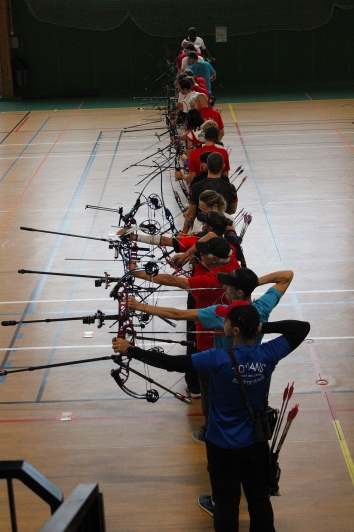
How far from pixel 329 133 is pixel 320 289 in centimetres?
909

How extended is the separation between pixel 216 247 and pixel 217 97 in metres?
18.1

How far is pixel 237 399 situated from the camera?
404 centimetres

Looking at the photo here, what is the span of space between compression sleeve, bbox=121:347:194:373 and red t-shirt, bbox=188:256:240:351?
1.04 m

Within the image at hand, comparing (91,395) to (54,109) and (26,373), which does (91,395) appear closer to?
(26,373)

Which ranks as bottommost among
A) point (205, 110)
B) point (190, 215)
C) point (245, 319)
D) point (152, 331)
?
point (152, 331)

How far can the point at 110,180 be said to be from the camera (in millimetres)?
13898

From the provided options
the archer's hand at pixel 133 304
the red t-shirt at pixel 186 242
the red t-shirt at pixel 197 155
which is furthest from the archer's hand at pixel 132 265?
the red t-shirt at pixel 197 155

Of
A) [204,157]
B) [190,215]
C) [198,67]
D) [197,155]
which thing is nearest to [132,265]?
[190,215]

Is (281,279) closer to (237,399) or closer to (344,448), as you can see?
(237,399)

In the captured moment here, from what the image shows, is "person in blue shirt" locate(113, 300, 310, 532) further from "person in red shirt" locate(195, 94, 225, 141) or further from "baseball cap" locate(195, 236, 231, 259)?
"person in red shirt" locate(195, 94, 225, 141)

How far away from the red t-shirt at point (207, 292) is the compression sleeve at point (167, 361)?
3.40 ft

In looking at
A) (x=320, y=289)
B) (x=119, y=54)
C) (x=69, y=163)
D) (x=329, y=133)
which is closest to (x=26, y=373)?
(x=320, y=289)

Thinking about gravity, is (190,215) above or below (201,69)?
above

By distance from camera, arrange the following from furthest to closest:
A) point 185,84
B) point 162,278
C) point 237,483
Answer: point 185,84 → point 162,278 → point 237,483
